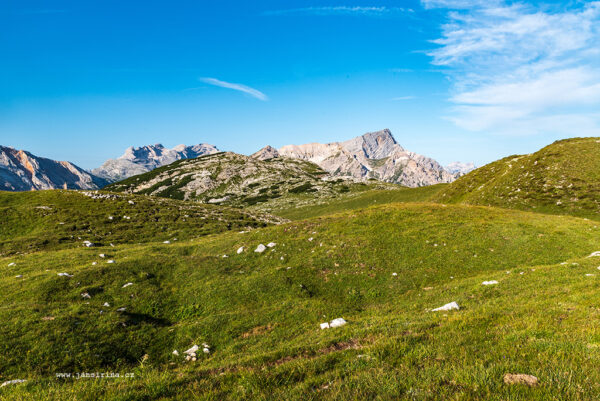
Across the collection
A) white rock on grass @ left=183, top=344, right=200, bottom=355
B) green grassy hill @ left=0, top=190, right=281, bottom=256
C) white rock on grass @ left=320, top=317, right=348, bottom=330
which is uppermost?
green grassy hill @ left=0, top=190, right=281, bottom=256

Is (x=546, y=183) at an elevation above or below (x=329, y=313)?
above

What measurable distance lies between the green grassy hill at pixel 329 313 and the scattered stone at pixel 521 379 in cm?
19

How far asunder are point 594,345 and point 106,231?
55722 mm

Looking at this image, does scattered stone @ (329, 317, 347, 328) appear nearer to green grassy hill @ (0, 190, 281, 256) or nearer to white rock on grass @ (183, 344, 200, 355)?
white rock on grass @ (183, 344, 200, 355)

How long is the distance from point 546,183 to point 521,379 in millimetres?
75033

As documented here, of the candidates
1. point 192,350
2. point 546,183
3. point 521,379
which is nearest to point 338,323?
point 192,350

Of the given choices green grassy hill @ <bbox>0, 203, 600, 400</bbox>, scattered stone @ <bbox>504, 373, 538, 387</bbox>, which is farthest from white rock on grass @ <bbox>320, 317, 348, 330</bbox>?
scattered stone @ <bbox>504, 373, 538, 387</bbox>

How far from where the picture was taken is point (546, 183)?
6091 cm

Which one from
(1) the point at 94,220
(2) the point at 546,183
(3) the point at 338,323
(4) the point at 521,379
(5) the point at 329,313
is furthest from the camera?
(2) the point at 546,183

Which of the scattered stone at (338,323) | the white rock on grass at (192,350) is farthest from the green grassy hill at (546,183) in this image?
the white rock on grass at (192,350)

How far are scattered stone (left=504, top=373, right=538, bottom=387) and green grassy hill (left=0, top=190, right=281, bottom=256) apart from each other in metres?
46.2

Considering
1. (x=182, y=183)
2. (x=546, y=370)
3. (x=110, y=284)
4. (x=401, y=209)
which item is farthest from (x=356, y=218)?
(x=182, y=183)

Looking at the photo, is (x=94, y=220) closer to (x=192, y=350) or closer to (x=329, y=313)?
(x=192, y=350)

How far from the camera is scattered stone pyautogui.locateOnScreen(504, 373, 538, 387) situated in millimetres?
5949
